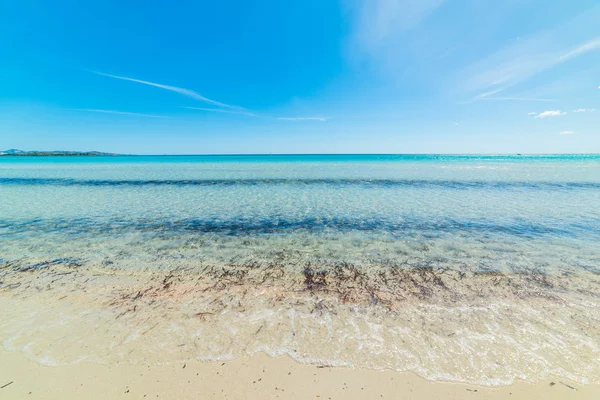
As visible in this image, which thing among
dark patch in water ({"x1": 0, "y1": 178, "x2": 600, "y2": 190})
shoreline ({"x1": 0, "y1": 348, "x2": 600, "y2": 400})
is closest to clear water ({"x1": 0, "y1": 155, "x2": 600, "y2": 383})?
shoreline ({"x1": 0, "y1": 348, "x2": 600, "y2": 400})

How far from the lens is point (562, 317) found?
4.64 metres

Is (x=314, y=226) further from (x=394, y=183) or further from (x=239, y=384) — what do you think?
(x=394, y=183)

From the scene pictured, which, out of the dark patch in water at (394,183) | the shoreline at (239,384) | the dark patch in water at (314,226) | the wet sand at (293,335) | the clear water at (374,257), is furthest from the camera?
the dark patch in water at (394,183)

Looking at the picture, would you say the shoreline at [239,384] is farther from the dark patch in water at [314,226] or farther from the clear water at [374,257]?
the dark patch in water at [314,226]

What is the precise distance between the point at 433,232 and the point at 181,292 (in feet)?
30.2

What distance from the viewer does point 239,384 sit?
334 cm

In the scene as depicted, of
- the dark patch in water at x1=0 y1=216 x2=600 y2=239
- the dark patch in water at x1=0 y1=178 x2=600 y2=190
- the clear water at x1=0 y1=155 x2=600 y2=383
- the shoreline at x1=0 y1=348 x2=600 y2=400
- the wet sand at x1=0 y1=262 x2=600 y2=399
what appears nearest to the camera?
the shoreline at x1=0 y1=348 x2=600 y2=400

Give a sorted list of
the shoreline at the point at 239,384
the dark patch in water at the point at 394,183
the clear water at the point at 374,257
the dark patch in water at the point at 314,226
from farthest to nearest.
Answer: the dark patch in water at the point at 394,183, the dark patch in water at the point at 314,226, the clear water at the point at 374,257, the shoreline at the point at 239,384

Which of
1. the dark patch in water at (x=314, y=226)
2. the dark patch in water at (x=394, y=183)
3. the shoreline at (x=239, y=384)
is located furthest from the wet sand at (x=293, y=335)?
the dark patch in water at (x=394, y=183)

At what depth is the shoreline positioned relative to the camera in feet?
10.5

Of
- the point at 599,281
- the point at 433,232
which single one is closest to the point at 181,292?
the point at 433,232

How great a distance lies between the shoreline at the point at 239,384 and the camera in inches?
126

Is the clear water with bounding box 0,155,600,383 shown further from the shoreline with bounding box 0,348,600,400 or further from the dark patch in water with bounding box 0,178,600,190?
the dark patch in water with bounding box 0,178,600,190

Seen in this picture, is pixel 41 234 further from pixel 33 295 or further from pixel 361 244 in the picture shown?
pixel 361 244
